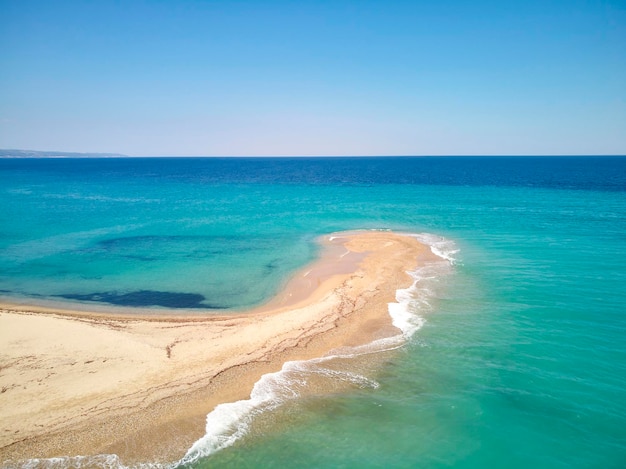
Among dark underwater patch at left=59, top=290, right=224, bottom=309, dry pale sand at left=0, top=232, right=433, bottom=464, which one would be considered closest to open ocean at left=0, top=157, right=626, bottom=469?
dark underwater patch at left=59, top=290, right=224, bottom=309

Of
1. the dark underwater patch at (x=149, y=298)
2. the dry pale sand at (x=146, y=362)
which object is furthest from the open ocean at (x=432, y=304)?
the dry pale sand at (x=146, y=362)

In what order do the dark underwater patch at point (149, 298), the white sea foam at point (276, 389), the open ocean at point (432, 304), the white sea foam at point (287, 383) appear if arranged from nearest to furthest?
the white sea foam at point (276, 389)
the open ocean at point (432, 304)
the white sea foam at point (287, 383)
the dark underwater patch at point (149, 298)

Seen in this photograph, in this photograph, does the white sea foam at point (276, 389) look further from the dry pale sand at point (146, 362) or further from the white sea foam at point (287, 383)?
the dry pale sand at point (146, 362)

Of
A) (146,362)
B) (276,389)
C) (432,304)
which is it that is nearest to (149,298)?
(146,362)

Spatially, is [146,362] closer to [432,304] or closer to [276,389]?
[276,389]

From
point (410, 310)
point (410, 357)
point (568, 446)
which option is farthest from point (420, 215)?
point (568, 446)

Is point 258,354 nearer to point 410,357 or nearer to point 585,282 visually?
point 410,357

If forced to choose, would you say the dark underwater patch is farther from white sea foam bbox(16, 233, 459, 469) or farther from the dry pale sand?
white sea foam bbox(16, 233, 459, 469)
